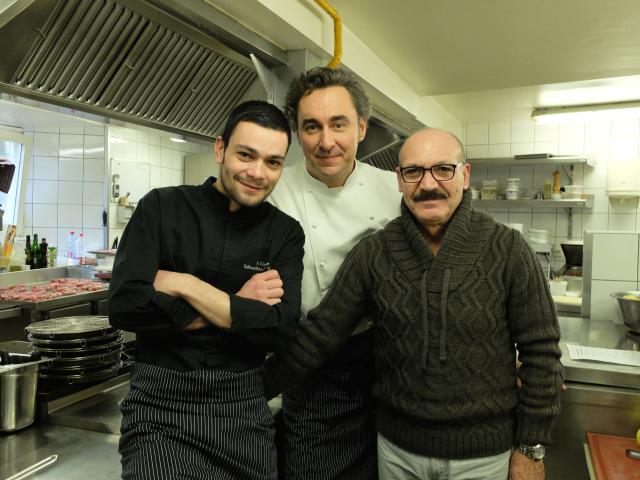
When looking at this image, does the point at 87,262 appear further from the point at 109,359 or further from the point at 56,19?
the point at 56,19

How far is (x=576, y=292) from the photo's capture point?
4.82m

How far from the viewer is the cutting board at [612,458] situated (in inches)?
63.0

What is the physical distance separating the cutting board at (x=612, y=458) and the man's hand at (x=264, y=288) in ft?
3.77

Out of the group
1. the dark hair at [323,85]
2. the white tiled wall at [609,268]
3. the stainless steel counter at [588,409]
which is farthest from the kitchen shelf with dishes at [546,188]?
the dark hair at [323,85]

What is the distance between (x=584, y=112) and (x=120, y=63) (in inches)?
184

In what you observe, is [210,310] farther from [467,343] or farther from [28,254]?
[28,254]

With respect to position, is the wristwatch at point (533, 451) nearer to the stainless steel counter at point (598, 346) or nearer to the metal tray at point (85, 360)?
the stainless steel counter at point (598, 346)

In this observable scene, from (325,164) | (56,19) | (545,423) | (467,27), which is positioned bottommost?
(545,423)

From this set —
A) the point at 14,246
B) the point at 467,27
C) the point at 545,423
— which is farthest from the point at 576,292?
the point at 14,246

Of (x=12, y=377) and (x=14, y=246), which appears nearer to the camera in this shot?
(x=12, y=377)

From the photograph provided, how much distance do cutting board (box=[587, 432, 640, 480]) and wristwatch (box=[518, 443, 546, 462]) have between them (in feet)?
0.93

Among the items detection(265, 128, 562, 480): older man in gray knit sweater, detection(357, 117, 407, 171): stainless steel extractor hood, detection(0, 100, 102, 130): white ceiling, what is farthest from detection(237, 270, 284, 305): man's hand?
detection(0, 100, 102, 130): white ceiling

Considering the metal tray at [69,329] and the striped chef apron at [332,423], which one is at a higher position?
the metal tray at [69,329]

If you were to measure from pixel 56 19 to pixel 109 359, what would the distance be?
1126 millimetres
